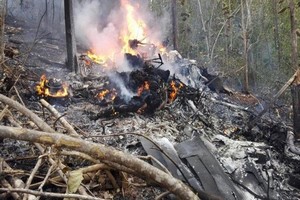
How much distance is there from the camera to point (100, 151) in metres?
3.02

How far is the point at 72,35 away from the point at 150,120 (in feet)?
19.9

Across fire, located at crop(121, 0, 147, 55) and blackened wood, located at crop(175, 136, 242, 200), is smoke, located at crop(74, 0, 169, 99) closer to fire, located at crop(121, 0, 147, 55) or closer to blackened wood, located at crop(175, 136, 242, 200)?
fire, located at crop(121, 0, 147, 55)

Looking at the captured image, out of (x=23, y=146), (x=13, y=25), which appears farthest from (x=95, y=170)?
(x=13, y=25)

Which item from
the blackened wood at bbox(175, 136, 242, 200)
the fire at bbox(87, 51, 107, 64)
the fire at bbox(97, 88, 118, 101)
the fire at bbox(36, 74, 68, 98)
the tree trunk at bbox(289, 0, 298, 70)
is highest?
the tree trunk at bbox(289, 0, 298, 70)

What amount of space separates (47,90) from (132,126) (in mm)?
3031

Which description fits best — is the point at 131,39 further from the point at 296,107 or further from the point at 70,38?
the point at 296,107

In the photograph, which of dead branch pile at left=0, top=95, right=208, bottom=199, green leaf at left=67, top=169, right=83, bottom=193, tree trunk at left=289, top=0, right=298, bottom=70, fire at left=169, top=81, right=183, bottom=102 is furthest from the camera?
fire at left=169, top=81, right=183, bottom=102

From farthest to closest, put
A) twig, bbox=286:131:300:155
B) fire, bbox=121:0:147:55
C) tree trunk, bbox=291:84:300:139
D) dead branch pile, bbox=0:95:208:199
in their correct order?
fire, bbox=121:0:147:55
tree trunk, bbox=291:84:300:139
twig, bbox=286:131:300:155
dead branch pile, bbox=0:95:208:199

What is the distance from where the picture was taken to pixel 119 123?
6.79 meters

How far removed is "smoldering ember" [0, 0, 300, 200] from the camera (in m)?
3.37

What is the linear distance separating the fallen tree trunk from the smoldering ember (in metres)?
0.01

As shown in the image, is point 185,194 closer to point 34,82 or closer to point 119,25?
point 34,82

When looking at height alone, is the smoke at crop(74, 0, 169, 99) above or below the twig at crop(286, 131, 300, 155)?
above

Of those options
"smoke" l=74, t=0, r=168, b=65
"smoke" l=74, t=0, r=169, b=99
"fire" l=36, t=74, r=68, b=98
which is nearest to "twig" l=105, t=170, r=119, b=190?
"fire" l=36, t=74, r=68, b=98
